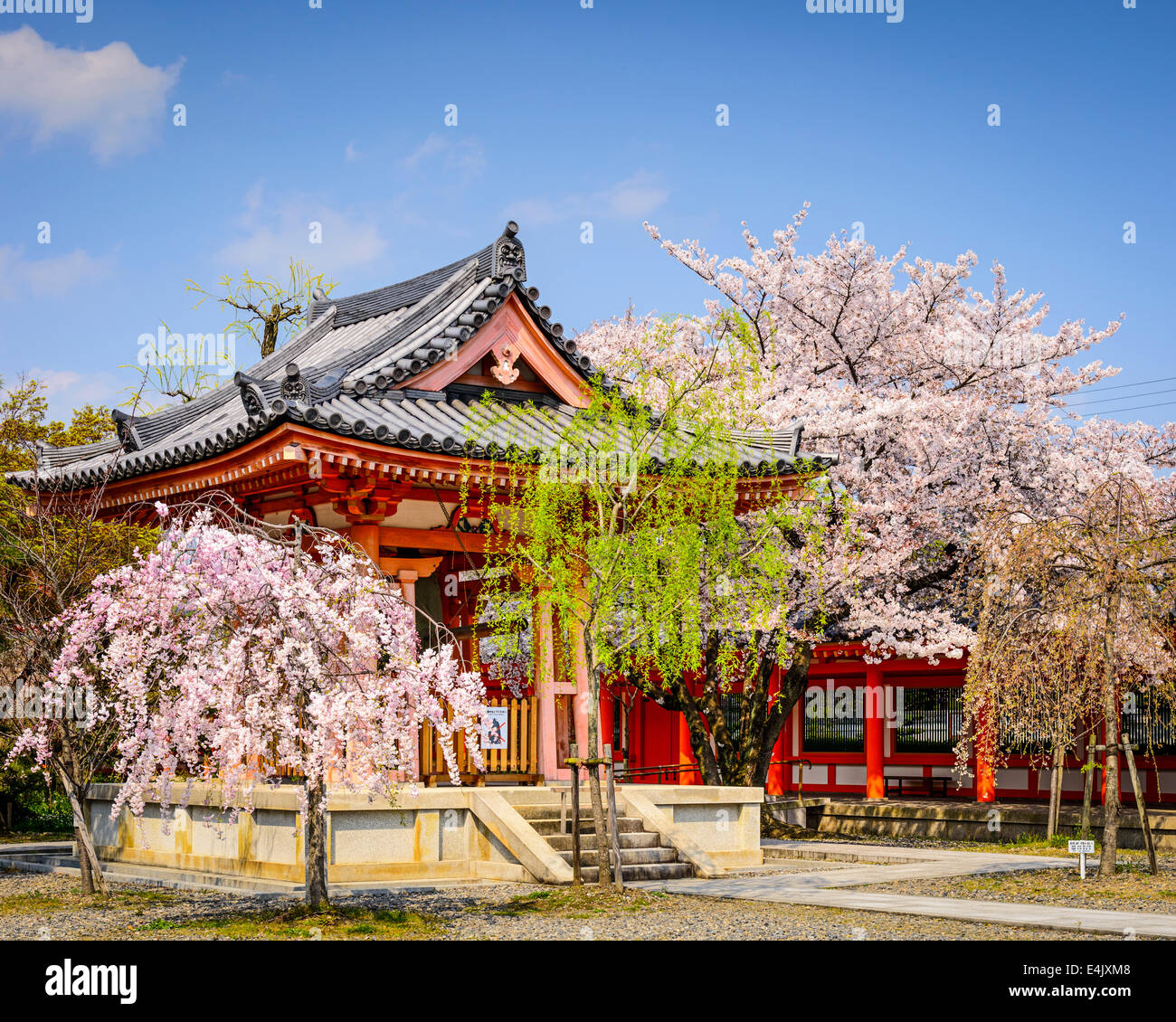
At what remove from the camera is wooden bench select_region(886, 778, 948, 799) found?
27359 mm

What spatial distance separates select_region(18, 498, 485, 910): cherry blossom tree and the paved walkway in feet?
13.4

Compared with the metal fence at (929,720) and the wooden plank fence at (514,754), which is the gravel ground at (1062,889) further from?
the metal fence at (929,720)

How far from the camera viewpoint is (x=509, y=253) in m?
17.1

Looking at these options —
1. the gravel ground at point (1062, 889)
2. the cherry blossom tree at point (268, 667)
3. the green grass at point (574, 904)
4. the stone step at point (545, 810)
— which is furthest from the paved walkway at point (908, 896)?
the cherry blossom tree at point (268, 667)

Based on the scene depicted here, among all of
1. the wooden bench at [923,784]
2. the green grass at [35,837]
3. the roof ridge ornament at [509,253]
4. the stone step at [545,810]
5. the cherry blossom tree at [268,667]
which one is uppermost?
the roof ridge ornament at [509,253]

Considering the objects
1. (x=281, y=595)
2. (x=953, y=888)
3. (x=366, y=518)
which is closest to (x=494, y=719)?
(x=366, y=518)

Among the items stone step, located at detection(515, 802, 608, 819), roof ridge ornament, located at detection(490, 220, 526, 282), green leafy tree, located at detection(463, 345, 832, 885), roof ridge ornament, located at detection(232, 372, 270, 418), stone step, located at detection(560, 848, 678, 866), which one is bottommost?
stone step, located at detection(560, 848, 678, 866)

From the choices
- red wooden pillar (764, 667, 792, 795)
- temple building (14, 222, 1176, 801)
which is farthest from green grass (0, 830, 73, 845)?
red wooden pillar (764, 667, 792, 795)

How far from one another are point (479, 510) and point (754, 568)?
3421 millimetres

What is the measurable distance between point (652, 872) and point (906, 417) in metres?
10.9

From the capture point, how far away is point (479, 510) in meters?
16.0

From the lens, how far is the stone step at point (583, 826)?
14914 millimetres

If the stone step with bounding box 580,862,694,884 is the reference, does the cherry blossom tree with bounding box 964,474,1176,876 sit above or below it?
above

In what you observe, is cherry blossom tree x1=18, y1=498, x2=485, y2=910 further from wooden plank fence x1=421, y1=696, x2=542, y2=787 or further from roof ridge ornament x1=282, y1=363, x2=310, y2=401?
wooden plank fence x1=421, y1=696, x2=542, y2=787
